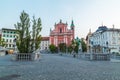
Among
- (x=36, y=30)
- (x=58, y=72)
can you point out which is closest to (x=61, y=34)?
(x=36, y=30)

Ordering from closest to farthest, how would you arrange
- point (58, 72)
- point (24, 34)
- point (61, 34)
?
point (58, 72), point (24, 34), point (61, 34)

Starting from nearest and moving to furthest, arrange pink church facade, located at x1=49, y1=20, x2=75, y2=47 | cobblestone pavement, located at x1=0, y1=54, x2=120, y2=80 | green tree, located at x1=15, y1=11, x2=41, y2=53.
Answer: cobblestone pavement, located at x1=0, y1=54, x2=120, y2=80 → green tree, located at x1=15, y1=11, x2=41, y2=53 → pink church facade, located at x1=49, y1=20, x2=75, y2=47

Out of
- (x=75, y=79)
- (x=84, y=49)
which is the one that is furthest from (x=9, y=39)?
(x=75, y=79)

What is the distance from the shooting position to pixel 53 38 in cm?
13012

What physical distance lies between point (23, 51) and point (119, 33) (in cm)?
5825

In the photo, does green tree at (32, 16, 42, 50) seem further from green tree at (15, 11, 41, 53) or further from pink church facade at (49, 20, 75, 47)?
pink church facade at (49, 20, 75, 47)

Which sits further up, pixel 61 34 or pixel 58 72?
pixel 61 34

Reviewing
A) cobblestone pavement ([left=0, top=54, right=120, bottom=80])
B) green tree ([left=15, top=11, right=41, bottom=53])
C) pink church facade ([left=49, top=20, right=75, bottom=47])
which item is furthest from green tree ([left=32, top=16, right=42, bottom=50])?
pink church facade ([left=49, top=20, right=75, bottom=47])

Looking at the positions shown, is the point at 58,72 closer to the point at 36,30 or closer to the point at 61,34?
the point at 36,30

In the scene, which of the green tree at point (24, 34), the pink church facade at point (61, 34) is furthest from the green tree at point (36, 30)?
the pink church facade at point (61, 34)

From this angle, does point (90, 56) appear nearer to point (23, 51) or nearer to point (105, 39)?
point (23, 51)

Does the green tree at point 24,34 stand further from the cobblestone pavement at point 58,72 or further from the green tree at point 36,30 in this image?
the cobblestone pavement at point 58,72

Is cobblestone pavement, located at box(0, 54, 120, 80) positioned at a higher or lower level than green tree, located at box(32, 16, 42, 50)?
lower

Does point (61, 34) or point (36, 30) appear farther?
point (61, 34)
